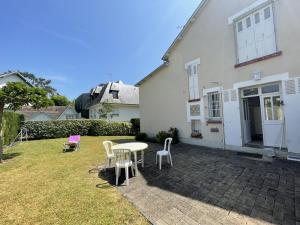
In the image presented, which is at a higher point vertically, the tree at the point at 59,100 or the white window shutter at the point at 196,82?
the tree at the point at 59,100

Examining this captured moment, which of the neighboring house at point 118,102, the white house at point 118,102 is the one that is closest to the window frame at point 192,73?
the neighboring house at point 118,102

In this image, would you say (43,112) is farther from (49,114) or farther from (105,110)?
(105,110)

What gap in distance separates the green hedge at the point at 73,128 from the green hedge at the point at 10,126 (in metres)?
1.06

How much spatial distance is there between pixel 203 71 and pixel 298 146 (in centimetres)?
541

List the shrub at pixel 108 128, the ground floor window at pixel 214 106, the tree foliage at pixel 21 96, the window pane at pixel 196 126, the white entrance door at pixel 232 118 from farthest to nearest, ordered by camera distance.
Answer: the shrub at pixel 108 128 → the window pane at pixel 196 126 → the ground floor window at pixel 214 106 → the tree foliage at pixel 21 96 → the white entrance door at pixel 232 118

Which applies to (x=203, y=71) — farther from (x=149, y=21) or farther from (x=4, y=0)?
(x=4, y=0)

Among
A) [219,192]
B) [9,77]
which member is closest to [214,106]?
[219,192]

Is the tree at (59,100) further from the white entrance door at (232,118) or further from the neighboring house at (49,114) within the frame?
the white entrance door at (232,118)

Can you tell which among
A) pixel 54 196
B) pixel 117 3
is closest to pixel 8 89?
pixel 54 196

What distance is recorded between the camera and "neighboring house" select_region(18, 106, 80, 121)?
28.0 m

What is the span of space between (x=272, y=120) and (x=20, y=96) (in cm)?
1190

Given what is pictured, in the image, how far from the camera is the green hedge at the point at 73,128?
15.8 meters

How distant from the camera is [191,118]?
9938 mm

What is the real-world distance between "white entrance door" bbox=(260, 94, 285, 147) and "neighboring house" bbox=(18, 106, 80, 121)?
101 ft
